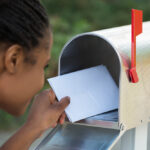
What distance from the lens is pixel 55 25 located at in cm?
507

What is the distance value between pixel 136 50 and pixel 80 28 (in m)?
3.44

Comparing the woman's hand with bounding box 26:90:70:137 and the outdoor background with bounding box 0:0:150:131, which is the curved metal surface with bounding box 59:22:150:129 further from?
the outdoor background with bounding box 0:0:150:131

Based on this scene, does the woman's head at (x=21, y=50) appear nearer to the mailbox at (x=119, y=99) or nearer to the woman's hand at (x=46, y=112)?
the woman's hand at (x=46, y=112)

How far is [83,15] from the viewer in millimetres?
5785

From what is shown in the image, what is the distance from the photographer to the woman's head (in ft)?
4.41

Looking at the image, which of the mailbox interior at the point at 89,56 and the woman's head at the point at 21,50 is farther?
the mailbox interior at the point at 89,56

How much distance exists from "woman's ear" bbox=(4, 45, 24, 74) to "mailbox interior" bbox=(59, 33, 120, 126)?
1.51 ft

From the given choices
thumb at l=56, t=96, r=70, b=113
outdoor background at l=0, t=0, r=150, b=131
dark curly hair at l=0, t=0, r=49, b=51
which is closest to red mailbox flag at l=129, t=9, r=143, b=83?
thumb at l=56, t=96, r=70, b=113

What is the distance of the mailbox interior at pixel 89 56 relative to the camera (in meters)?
1.81

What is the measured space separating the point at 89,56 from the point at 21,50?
2.14ft

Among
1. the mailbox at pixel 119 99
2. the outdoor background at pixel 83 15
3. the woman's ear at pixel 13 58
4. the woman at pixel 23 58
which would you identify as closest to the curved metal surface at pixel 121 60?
the mailbox at pixel 119 99

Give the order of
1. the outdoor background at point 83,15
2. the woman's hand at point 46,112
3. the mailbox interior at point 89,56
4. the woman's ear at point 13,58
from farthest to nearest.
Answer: the outdoor background at point 83,15, the mailbox interior at point 89,56, the woman's hand at point 46,112, the woman's ear at point 13,58

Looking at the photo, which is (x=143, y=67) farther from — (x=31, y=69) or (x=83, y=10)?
(x=83, y=10)

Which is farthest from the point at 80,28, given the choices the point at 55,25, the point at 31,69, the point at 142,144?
the point at 31,69
